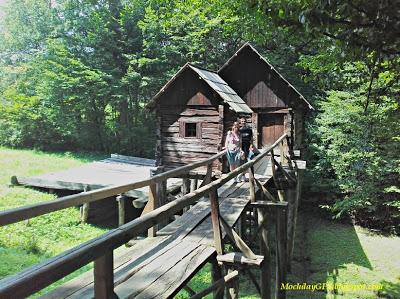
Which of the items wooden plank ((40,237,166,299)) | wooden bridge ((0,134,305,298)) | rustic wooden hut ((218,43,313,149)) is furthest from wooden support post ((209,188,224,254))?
rustic wooden hut ((218,43,313,149))

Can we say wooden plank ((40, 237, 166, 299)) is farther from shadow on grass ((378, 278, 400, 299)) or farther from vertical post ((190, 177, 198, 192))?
vertical post ((190, 177, 198, 192))

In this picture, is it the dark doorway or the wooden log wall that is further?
the dark doorway

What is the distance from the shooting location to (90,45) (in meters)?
28.0

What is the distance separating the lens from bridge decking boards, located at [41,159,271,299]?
347 cm

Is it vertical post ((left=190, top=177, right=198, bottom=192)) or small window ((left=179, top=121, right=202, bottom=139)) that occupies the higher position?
small window ((left=179, top=121, right=202, bottom=139))

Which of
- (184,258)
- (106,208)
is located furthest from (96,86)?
(184,258)

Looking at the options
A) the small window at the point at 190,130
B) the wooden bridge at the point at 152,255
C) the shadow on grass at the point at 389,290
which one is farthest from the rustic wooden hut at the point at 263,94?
the wooden bridge at the point at 152,255

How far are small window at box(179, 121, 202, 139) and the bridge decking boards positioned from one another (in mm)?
9454

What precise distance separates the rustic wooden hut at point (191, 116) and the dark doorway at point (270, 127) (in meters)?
2.37

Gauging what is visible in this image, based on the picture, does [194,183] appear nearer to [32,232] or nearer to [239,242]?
[32,232]

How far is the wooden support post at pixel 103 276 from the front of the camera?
2583 mm

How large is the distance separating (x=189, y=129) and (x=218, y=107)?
5.65ft

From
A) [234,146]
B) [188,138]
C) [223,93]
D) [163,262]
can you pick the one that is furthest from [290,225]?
[163,262]

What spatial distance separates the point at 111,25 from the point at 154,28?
3.70 meters
